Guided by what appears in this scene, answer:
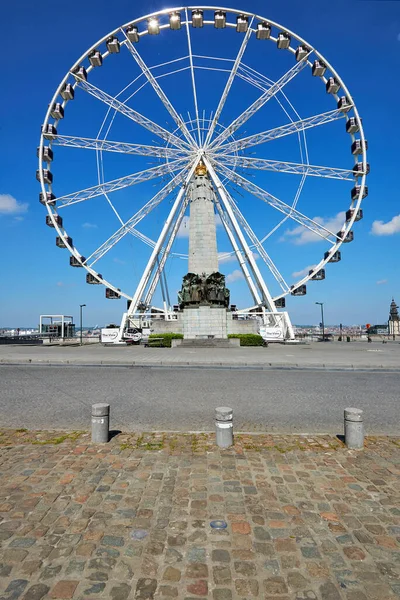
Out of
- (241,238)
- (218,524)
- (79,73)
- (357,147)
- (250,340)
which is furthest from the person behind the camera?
(241,238)

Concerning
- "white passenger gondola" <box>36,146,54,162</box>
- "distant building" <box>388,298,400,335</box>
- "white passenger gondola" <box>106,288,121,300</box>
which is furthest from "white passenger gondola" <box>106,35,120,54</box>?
"distant building" <box>388,298,400,335</box>

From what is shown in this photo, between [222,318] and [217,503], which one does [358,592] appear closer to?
[217,503]

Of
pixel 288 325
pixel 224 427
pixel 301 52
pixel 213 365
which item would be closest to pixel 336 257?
pixel 288 325

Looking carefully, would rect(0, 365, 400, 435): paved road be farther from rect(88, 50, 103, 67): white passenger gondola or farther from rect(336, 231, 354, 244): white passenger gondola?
rect(88, 50, 103, 67): white passenger gondola

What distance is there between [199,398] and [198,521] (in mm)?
5216

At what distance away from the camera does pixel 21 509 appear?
3.46 meters

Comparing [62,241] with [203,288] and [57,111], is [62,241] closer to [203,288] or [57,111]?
[57,111]

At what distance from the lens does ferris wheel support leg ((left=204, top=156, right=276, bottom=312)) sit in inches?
1270

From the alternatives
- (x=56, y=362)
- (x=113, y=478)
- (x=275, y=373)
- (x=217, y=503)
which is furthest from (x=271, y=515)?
(x=56, y=362)

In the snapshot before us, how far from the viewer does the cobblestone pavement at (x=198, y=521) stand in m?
2.53

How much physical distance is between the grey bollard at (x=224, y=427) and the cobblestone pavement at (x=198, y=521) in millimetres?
149

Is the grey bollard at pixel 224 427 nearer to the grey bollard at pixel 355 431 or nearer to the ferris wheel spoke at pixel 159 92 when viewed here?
the grey bollard at pixel 355 431

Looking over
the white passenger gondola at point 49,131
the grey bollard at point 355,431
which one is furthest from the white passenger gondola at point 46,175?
the grey bollard at point 355,431

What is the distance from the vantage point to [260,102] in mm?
30891
